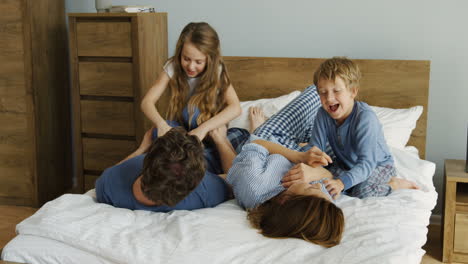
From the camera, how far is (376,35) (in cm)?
296

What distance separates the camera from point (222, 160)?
91.7 inches

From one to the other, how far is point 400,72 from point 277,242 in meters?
1.66

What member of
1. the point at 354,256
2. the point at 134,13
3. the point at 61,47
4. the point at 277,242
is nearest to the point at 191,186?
the point at 277,242

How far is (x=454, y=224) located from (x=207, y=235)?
146 centimetres

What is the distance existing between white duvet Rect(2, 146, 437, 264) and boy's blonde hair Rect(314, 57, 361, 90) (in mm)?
492

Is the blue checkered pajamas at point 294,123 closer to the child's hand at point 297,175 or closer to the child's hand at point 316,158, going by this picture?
the child's hand at point 316,158

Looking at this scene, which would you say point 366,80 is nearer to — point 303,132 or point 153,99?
point 303,132

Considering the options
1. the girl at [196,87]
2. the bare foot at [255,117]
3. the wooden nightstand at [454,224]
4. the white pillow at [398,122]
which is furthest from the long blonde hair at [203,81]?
the wooden nightstand at [454,224]

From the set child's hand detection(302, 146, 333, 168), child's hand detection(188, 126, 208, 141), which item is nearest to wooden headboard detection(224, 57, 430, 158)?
child's hand detection(188, 126, 208, 141)

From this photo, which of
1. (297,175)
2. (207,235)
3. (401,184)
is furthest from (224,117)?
(207,235)

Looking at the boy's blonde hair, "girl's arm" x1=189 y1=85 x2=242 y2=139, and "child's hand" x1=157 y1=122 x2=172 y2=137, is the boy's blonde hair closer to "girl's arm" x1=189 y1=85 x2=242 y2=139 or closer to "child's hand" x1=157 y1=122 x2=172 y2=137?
"girl's arm" x1=189 y1=85 x2=242 y2=139

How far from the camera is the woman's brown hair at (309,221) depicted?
1.54 meters

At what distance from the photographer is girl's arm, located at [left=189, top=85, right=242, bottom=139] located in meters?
2.42

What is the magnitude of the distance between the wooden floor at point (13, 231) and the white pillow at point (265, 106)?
3.36 feet
